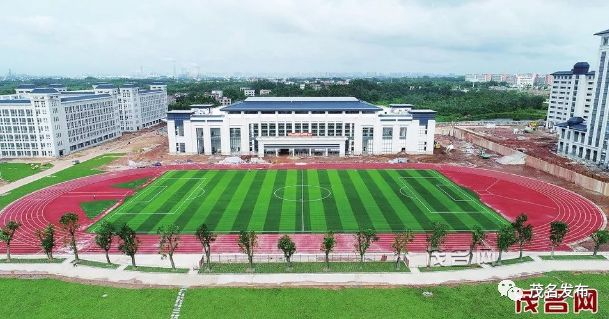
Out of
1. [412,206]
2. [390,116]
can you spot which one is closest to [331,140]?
[390,116]

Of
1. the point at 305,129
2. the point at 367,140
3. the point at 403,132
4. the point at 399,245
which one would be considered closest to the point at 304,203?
the point at 399,245

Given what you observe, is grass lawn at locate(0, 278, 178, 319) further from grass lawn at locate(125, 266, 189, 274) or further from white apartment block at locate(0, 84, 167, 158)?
white apartment block at locate(0, 84, 167, 158)

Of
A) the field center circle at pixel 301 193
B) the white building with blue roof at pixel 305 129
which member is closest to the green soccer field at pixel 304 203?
the field center circle at pixel 301 193

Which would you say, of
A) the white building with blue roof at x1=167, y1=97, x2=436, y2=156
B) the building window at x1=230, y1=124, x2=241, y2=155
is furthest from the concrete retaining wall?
the building window at x1=230, y1=124, x2=241, y2=155

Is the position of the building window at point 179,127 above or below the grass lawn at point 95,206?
above

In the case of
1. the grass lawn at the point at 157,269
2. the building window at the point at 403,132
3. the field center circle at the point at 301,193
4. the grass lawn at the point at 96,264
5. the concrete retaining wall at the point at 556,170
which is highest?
the building window at the point at 403,132

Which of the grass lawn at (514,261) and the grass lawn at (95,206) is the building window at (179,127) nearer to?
the grass lawn at (95,206)
